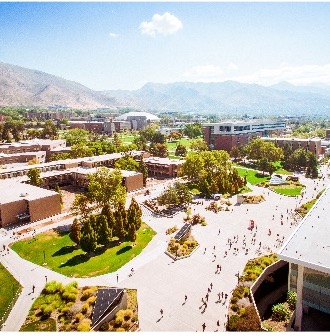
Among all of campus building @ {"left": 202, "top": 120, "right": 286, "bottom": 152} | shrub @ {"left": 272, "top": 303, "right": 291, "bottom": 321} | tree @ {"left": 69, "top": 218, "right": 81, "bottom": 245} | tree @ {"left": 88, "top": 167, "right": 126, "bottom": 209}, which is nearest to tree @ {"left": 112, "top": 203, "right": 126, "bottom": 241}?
tree @ {"left": 69, "top": 218, "right": 81, "bottom": 245}

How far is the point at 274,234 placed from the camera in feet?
160

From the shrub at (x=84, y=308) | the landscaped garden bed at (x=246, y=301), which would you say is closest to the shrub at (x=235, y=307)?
the landscaped garden bed at (x=246, y=301)

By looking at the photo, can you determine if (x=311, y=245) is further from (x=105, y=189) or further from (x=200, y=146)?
(x=200, y=146)

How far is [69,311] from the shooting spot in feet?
99.7

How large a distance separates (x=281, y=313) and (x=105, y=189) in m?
32.0

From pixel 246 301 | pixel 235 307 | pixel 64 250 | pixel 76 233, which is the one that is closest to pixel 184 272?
pixel 246 301

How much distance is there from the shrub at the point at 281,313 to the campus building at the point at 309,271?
7.84 feet

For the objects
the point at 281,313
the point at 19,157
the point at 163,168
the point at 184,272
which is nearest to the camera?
the point at 281,313

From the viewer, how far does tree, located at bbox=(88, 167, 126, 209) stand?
51.8m

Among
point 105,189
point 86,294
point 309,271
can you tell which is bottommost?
point 86,294

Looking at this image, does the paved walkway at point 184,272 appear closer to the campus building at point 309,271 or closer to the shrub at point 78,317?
the shrub at point 78,317

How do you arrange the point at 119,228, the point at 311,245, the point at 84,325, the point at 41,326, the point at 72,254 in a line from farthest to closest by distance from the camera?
the point at 119,228 → the point at 72,254 → the point at 41,326 → the point at 84,325 → the point at 311,245

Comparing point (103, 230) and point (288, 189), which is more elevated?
point (103, 230)

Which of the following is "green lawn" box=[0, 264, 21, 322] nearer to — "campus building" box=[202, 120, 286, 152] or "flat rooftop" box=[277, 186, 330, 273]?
"flat rooftop" box=[277, 186, 330, 273]
